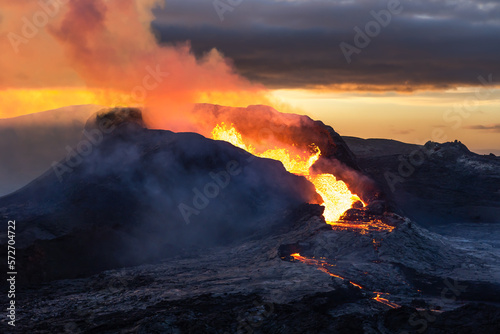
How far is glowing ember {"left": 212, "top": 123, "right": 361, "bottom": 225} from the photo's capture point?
34297mm

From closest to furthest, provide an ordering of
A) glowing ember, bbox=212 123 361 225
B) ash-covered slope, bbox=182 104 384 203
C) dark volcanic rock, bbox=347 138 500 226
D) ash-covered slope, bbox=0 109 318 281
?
ash-covered slope, bbox=0 109 318 281 → glowing ember, bbox=212 123 361 225 → ash-covered slope, bbox=182 104 384 203 → dark volcanic rock, bbox=347 138 500 226

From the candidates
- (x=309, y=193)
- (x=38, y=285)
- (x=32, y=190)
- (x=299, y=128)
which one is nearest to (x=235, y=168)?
(x=309, y=193)

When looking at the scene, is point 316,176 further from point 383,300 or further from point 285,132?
point 383,300

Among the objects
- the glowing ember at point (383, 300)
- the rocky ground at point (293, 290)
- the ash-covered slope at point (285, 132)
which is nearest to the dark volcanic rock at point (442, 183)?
the ash-covered slope at point (285, 132)

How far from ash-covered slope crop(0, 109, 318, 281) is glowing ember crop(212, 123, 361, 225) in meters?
2.49

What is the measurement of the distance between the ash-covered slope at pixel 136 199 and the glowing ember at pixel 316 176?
249 centimetres

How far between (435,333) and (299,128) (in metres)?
22.3

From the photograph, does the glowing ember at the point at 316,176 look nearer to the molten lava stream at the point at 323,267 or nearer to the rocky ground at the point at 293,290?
the rocky ground at the point at 293,290

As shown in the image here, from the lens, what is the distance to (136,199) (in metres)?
28.5

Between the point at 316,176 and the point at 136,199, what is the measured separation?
12.4m

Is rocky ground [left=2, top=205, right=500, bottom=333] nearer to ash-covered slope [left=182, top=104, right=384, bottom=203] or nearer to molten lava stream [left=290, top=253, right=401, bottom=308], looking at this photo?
molten lava stream [left=290, top=253, right=401, bottom=308]

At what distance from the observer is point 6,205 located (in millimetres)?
29531

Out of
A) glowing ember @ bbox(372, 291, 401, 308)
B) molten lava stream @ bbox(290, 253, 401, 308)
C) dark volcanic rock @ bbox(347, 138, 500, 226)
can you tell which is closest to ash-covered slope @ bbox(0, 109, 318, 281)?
molten lava stream @ bbox(290, 253, 401, 308)

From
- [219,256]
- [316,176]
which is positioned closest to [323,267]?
[219,256]
